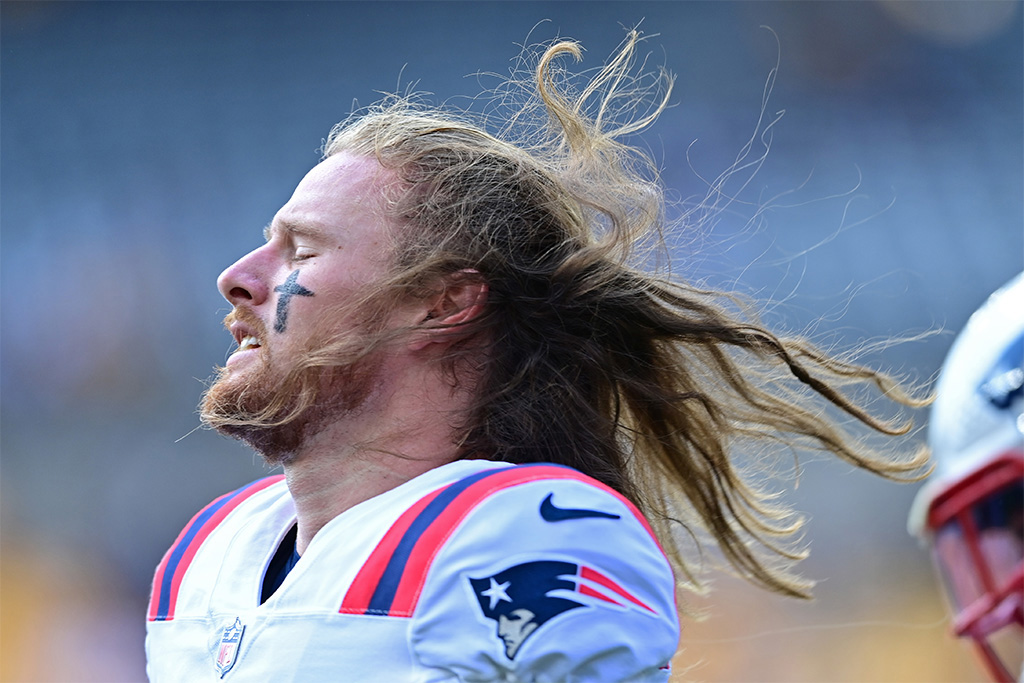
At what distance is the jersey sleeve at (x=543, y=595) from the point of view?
3.84ft

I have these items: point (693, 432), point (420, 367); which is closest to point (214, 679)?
point (420, 367)

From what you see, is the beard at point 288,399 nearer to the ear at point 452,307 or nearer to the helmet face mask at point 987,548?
the ear at point 452,307

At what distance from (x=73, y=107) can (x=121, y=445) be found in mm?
2480

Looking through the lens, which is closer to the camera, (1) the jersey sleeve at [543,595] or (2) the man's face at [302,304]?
(1) the jersey sleeve at [543,595]

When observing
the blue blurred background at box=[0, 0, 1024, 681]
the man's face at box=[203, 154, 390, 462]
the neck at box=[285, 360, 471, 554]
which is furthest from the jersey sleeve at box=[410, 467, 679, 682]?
the blue blurred background at box=[0, 0, 1024, 681]

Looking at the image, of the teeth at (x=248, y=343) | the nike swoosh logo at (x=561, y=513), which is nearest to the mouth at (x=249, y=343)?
the teeth at (x=248, y=343)

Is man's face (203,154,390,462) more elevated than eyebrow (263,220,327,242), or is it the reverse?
eyebrow (263,220,327,242)

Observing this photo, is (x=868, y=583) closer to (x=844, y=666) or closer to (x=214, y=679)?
(x=844, y=666)

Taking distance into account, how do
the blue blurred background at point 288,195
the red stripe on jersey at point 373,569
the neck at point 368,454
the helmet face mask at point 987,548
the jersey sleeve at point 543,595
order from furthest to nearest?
the blue blurred background at point 288,195 < the helmet face mask at point 987,548 < the neck at point 368,454 < the red stripe on jersey at point 373,569 < the jersey sleeve at point 543,595

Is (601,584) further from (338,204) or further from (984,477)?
(984,477)

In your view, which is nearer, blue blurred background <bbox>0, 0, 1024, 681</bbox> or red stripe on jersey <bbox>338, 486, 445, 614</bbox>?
red stripe on jersey <bbox>338, 486, 445, 614</bbox>

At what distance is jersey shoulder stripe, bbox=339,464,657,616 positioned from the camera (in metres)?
1.25

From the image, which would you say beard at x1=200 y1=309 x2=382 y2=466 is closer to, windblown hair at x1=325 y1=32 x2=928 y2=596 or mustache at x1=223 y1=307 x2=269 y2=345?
mustache at x1=223 y1=307 x2=269 y2=345

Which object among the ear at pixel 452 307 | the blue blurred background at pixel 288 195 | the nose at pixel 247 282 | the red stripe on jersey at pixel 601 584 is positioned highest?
the blue blurred background at pixel 288 195
